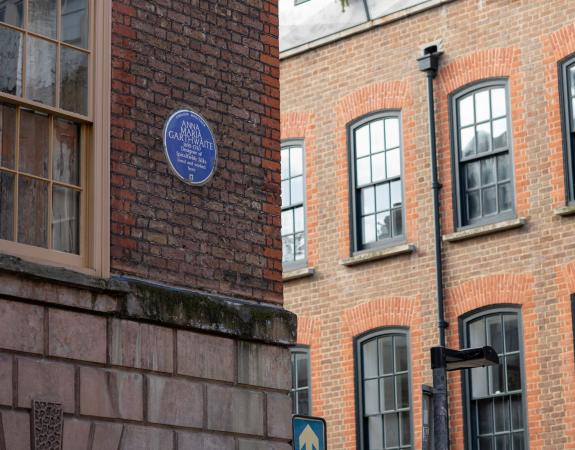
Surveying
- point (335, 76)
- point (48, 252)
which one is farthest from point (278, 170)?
point (335, 76)

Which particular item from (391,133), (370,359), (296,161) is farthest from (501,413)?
(296,161)

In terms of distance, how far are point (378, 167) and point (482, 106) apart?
195cm

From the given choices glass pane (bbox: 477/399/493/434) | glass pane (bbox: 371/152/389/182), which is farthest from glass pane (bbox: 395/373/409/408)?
glass pane (bbox: 371/152/389/182)

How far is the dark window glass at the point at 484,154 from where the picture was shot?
19.7 metres

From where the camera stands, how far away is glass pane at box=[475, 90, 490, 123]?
1998 centimetres

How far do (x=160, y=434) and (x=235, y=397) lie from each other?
2.69ft

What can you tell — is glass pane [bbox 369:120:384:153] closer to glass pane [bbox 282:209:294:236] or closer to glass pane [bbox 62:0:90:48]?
glass pane [bbox 282:209:294:236]

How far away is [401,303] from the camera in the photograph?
66.8 ft

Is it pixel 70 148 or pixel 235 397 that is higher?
pixel 70 148

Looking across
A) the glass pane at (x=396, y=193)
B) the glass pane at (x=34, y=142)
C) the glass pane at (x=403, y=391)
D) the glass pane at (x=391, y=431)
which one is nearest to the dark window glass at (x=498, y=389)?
the glass pane at (x=403, y=391)

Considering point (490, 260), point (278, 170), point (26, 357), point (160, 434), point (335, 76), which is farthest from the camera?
point (335, 76)

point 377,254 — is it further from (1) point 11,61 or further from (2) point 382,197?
(1) point 11,61

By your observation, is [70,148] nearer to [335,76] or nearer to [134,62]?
[134,62]

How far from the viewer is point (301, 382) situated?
21.6 metres
